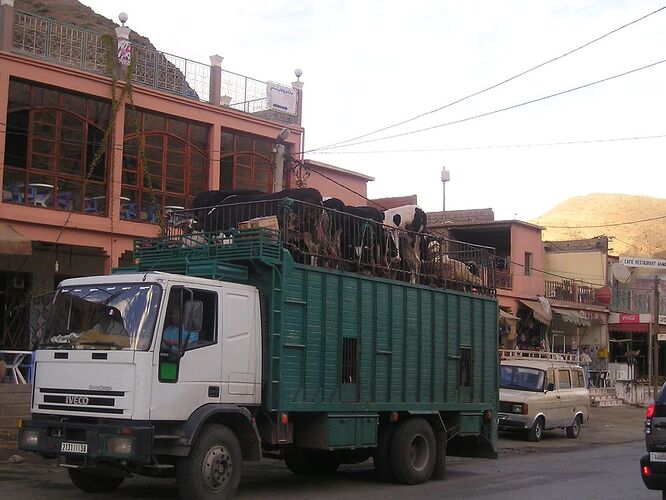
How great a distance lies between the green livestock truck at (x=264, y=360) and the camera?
9.04 m

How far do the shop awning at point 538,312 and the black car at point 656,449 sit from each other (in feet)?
77.6

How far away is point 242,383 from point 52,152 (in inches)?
408

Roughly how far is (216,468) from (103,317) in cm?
204

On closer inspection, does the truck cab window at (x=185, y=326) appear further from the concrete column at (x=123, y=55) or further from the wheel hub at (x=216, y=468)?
the concrete column at (x=123, y=55)

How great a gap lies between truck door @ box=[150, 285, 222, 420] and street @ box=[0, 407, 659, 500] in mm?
1730

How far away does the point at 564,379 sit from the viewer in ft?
70.7

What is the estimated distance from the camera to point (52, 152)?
1836 cm

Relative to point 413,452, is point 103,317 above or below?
above

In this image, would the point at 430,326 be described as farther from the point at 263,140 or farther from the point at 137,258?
the point at 263,140

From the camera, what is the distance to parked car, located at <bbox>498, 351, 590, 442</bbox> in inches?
785

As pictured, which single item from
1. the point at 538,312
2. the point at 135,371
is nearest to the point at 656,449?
the point at 135,371

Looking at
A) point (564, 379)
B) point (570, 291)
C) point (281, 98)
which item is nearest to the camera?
point (564, 379)

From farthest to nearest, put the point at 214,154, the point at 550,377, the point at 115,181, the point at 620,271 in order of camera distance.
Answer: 1. the point at 620,271
2. the point at 214,154
3. the point at 550,377
4. the point at 115,181

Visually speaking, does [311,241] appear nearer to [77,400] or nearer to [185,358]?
[185,358]
